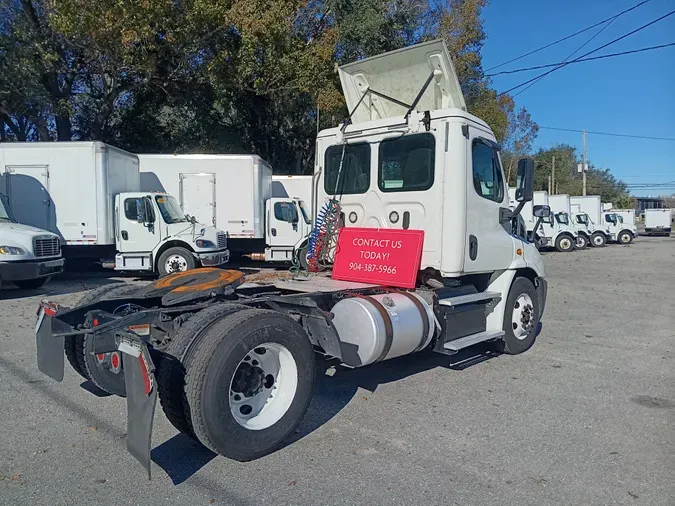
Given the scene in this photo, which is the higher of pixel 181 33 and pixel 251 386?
pixel 181 33

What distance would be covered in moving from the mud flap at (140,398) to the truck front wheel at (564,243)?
28207mm

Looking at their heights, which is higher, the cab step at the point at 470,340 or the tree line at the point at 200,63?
the tree line at the point at 200,63

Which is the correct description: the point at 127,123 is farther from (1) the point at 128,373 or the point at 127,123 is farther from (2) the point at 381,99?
(1) the point at 128,373

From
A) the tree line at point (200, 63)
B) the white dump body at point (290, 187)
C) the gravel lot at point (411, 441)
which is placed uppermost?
the tree line at point (200, 63)

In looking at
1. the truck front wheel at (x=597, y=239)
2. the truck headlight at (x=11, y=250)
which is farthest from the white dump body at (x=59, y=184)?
the truck front wheel at (x=597, y=239)

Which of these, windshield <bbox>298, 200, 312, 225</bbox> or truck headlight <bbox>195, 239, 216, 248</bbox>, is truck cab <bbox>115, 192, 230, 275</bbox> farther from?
windshield <bbox>298, 200, 312, 225</bbox>

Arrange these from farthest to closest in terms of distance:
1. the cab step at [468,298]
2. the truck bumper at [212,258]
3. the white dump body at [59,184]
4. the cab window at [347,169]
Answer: the truck bumper at [212,258] → the white dump body at [59,184] → the cab window at [347,169] → the cab step at [468,298]

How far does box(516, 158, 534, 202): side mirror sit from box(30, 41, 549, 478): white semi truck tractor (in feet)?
0.08

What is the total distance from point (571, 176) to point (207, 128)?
63101mm

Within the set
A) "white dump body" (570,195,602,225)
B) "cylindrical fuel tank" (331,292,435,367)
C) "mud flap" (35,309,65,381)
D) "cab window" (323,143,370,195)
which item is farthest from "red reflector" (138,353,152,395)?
"white dump body" (570,195,602,225)

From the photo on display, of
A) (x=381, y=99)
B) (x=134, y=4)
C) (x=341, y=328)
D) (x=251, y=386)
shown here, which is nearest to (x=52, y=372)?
(x=251, y=386)

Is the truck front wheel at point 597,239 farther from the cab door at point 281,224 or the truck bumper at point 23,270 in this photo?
the truck bumper at point 23,270

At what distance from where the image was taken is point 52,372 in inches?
180

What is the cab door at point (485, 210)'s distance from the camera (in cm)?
609
